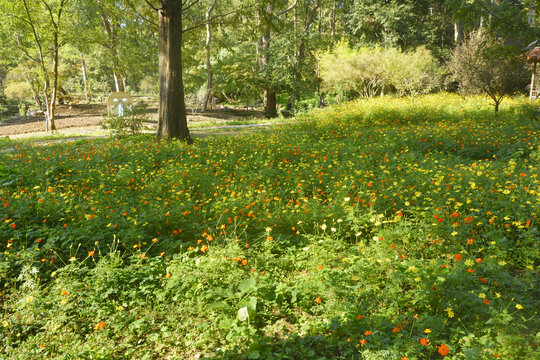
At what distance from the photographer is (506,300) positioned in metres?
2.60

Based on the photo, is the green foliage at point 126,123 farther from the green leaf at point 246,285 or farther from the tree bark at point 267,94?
the tree bark at point 267,94

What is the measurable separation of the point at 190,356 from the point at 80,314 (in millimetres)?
1072

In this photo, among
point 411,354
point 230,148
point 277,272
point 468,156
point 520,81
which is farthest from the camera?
point 520,81

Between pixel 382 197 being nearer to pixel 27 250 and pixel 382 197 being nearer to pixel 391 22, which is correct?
pixel 27 250

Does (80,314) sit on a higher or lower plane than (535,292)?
lower

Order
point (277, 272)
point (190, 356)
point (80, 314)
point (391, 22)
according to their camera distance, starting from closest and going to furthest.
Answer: point (190, 356) → point (80, 314) → point (277, 272) → point (391, 22)

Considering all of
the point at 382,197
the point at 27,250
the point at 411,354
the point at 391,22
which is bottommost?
the point at 411,354

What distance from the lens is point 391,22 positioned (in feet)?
87.9

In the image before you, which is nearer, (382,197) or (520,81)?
(382,197)

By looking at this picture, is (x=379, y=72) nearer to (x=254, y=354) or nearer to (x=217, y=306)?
(x=217, y=306)

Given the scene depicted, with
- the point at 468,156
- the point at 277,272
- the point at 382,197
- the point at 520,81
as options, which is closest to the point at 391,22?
the point at 520,81

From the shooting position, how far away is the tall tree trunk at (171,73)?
338 inches

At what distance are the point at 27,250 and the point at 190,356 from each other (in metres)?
2.18

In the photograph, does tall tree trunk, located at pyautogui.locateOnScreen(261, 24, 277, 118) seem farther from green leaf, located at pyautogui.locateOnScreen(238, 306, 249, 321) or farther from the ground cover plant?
green leaf, located at pyautogui.locateOnScreen(238, 306, 249, 321)
